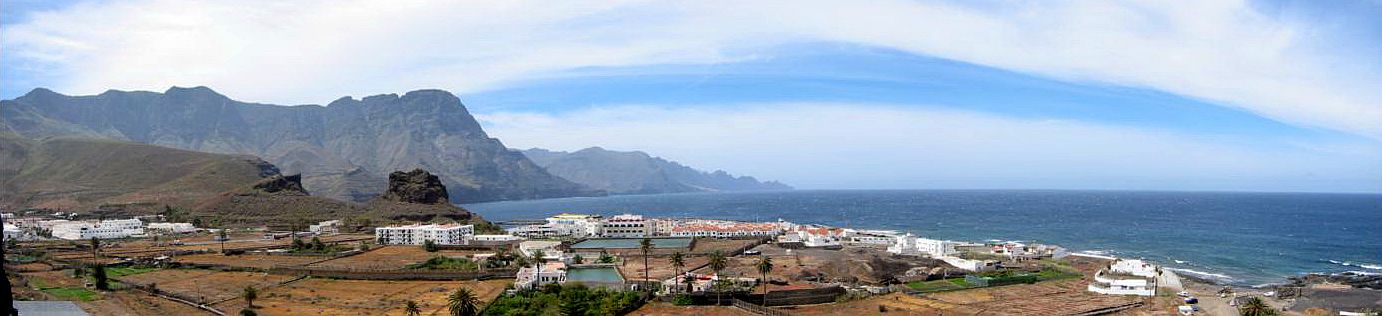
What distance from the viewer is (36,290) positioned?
50.9m

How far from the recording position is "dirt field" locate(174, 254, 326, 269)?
6894 cm

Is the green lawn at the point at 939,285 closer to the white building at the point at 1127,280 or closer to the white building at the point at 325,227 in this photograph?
the white building at the point at 1127,280

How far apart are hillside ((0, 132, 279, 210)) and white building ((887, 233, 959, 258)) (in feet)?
381

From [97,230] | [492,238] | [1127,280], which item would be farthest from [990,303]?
[97,230]

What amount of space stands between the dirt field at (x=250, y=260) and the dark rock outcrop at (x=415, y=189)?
7377 cm

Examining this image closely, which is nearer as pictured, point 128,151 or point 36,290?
point 36,290

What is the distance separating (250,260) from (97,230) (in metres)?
40.1

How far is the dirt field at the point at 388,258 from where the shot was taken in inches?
2741

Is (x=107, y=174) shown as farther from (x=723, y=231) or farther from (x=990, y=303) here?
(x=990, y=303)

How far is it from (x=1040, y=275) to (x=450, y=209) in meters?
108

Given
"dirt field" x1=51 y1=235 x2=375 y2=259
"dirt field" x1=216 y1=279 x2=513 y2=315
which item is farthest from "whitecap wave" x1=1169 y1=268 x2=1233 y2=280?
"dirt field" x1=51 y1=235 x2=375 y2=259

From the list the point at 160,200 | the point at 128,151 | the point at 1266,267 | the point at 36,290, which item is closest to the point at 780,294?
the point at 36,290

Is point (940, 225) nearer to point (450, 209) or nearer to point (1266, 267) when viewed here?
point (1266, 267)

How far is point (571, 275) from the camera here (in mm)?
63031
